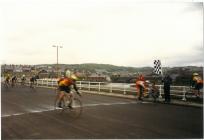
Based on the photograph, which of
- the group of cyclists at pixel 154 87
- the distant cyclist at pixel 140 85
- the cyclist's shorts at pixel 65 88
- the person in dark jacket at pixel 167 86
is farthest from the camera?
the distant cyclist at pixel 140 85

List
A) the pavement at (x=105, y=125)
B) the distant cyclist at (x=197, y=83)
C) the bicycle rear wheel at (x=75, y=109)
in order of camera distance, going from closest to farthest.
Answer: the pavement at (x=105, y=125) < the bicycle rear wheel at (x=75, y=109) < the distant cyclist at (x=197, y=83)

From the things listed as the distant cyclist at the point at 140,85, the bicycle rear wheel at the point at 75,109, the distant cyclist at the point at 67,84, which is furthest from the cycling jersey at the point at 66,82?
the distant cyclist at the point at 140,85

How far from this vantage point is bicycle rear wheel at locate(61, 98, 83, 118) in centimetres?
1389

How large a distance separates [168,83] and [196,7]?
23.7 ft

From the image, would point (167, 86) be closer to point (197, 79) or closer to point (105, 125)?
point (197, 79)

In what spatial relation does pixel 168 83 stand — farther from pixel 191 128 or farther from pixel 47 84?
pixel 47 84

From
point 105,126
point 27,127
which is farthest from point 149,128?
point 27,127

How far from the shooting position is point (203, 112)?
14352 mm

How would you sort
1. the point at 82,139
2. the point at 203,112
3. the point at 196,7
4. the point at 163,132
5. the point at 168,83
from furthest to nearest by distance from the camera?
the point at 168,83 < the point at 203,112 < the point at 196,7 < the point at 163,132 < the point at 82,139

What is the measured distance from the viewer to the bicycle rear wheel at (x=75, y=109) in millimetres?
13891

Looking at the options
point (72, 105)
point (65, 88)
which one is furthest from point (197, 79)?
point (65, 88)

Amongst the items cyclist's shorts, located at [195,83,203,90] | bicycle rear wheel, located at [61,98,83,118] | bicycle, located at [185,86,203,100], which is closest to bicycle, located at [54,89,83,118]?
bicycle rear wheel, located at [61,98,83,118]

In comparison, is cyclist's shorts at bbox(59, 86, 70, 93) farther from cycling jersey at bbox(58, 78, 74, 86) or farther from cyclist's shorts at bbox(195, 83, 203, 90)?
cyclist's shorts at bbox(195, 83, 203, 90)

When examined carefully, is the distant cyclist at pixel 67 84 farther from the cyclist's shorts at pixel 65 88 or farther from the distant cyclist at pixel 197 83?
the distant cyclist at pixel 197 83
